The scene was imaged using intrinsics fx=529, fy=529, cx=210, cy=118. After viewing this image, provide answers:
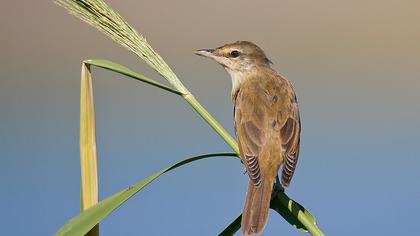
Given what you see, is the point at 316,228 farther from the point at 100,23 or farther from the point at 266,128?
the point at 266,128

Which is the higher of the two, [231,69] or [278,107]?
[231,69]

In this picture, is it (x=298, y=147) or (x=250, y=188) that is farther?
(x=298, y=147)

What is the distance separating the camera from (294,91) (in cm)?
259

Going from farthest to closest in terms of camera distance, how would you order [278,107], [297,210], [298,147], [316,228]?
1. [278,107]
2. [298,147]
3. [297,210]
4. [316,228]

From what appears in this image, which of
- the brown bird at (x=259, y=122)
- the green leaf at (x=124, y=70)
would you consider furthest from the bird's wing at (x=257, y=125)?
the green leaf at (x=124, y=70)

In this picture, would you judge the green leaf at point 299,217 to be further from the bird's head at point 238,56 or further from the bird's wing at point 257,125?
A: the bird's head at point 238,56

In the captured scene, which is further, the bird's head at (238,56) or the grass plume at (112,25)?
the bird's head at (238,56)

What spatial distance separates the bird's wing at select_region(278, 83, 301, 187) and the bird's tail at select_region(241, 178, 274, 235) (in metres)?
0.09

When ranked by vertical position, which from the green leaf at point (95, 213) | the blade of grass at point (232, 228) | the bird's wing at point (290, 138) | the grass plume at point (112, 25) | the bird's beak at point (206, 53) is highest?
the bird's beak at point (206, 53)

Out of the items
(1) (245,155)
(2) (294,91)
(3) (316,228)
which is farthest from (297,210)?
(2) (294,91)

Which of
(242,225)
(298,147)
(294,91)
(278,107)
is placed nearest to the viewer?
(242,225)

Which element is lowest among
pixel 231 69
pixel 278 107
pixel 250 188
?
pixel 250 188

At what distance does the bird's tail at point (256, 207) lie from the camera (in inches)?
66.2

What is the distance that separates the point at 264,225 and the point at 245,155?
1.30 ft
